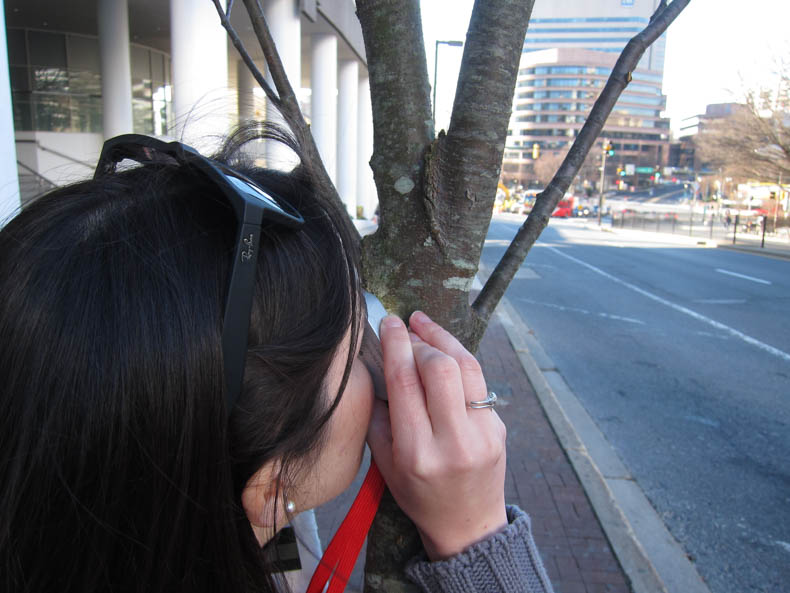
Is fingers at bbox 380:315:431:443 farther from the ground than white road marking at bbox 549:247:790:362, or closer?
farther from the ground

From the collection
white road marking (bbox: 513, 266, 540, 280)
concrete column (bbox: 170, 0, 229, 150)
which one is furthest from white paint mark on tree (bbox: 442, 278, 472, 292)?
white road marking (bbox: 513, 266, 540, 280)

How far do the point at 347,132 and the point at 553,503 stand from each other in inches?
671

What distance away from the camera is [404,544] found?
1.13 meters

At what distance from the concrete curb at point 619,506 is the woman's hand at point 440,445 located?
2.41 metres

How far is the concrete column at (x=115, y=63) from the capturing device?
12680 millimetres

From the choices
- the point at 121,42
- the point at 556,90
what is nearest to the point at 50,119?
the point at 121,42

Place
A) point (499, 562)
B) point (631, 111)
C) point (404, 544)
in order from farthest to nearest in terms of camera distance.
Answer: point (631, 111)
point (404, 544)
point (499, 562)

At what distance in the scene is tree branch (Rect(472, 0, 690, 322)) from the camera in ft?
4.82

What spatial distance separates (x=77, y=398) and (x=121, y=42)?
48.8ft

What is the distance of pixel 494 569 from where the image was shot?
0.92 meters

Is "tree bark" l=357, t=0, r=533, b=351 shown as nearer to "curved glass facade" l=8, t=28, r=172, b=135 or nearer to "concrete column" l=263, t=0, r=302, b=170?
"concrete column" l=263, t=0, r=302, b=170

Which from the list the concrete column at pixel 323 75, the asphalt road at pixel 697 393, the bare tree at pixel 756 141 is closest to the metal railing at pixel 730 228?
the bare tree at pixel 756 141

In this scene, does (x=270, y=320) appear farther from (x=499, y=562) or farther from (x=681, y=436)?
(x=681, y=436)

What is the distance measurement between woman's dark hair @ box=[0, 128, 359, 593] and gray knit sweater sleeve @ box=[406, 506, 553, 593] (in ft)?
1.05
